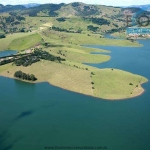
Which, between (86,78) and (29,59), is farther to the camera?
(29,59)

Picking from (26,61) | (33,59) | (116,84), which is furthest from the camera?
(33,59)

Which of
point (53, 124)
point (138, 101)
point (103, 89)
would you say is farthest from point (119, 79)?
point (53, 124)

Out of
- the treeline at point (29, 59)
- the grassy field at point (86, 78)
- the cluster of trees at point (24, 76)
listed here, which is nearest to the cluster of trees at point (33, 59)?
the treeline at point (29, 59)

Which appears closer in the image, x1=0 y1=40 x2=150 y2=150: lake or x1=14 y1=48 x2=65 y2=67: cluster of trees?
x1=0 y1=40 x2=150 y2=150: lake

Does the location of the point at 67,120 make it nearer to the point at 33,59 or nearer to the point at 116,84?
the point at 116,84

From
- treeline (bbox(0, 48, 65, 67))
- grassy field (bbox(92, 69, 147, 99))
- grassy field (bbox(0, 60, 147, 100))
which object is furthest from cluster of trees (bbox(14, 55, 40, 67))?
grassy field (bbox(92, 69, 147, 99))

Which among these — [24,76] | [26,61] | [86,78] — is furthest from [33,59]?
[86,78]

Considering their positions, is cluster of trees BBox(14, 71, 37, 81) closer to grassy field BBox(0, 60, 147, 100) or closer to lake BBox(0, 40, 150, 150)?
grassy field BBox(0, 60, 147, 100)

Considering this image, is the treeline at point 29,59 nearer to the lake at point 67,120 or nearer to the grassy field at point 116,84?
the lake at point 67,120
